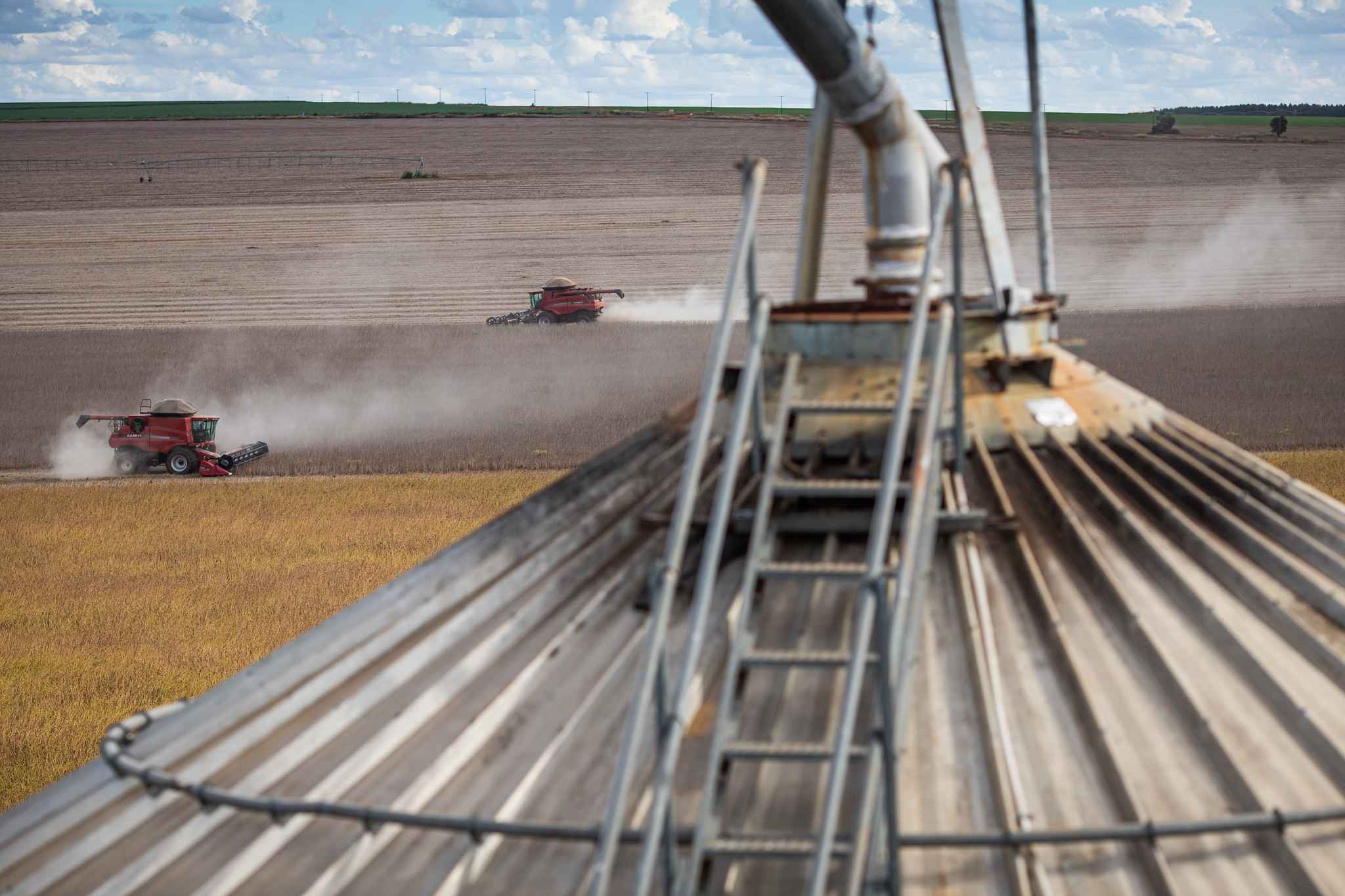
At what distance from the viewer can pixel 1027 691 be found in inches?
275

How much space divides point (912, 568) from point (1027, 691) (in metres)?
1.13

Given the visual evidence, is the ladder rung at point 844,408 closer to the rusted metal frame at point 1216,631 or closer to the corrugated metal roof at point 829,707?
the corrugated metal roof at point 829,707

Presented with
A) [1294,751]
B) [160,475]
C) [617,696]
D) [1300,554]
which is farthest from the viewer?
[160,475]

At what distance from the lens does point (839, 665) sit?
6.31 meters

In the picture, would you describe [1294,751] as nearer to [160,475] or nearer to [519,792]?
[519,792]

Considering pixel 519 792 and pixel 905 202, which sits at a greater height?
pixel 905 202

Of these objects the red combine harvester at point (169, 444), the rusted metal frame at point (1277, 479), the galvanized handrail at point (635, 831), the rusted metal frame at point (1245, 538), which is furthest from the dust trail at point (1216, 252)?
the galvanized handrail at point (635, 831)

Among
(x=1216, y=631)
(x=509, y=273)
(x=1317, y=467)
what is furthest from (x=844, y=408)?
(x=509, y=273)

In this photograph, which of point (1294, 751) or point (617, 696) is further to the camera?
point (617, 696)

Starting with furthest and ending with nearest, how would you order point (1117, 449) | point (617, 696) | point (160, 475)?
point (160, 475) < point (1117, 449) < point (617, 696)

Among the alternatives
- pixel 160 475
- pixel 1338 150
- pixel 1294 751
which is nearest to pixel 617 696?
pixel 1294 751

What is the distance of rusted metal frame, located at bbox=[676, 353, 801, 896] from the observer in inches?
233

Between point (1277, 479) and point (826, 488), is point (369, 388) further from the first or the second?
point (826, 488)

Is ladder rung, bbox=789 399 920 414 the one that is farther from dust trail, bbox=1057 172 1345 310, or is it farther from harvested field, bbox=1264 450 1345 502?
dust trail, bbox=1057 172 1345 310
